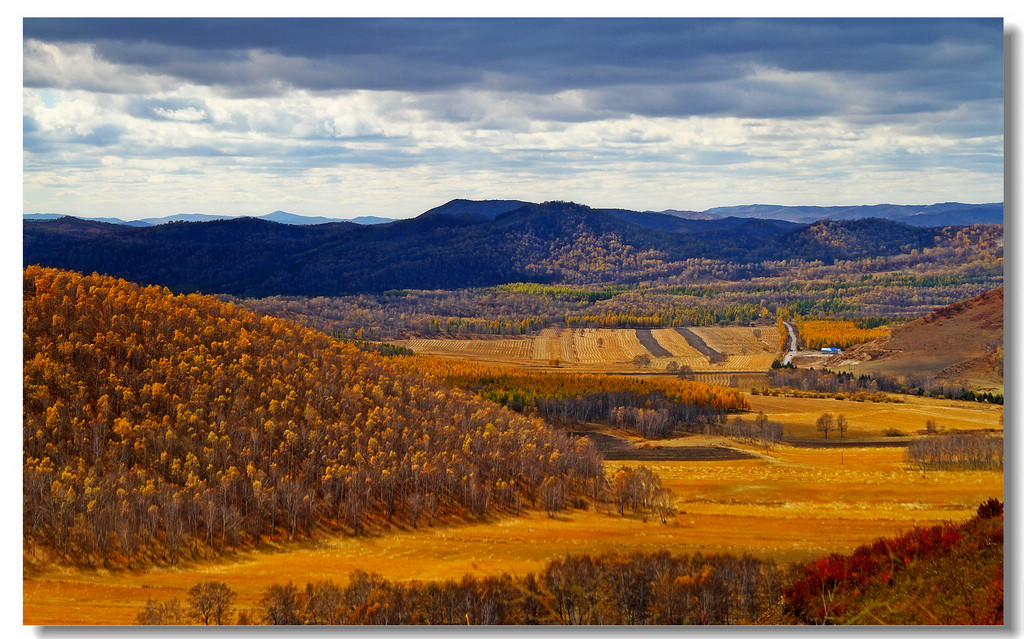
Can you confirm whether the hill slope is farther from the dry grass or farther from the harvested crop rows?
the harvested crop rows

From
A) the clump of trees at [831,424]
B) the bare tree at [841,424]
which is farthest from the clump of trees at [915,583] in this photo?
the clump of trees at [831,424]

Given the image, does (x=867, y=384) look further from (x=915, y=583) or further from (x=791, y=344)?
(x=915, y=583)

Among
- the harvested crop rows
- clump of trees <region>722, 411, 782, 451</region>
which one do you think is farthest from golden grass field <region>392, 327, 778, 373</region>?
clump of trees <region>722, 411, 782, 451</region>

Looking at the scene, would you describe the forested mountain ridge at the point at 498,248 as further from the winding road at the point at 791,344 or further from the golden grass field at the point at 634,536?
Result: the golden grass field at the point at 634,536

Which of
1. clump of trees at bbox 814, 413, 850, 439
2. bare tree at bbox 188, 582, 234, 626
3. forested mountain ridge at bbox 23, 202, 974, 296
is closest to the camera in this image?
bare tree at bbox 188, 582, 234, 626

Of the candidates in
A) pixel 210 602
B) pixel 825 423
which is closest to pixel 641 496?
pixel 210 602
